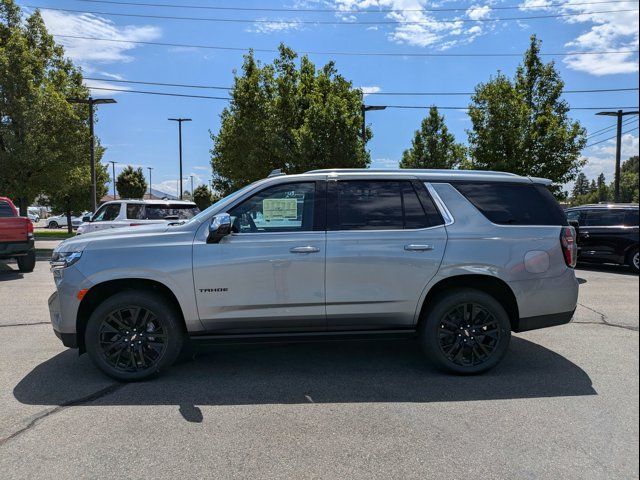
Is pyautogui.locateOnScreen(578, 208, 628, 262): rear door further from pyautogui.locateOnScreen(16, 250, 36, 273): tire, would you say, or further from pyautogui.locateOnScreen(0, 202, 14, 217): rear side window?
pyautogui.locateOnScreen(0, 202, 14, 217): rear side window

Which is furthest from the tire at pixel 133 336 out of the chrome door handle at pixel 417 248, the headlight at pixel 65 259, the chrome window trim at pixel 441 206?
the chrome window trim at pixel 441 206

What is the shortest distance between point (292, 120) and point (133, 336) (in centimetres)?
1753

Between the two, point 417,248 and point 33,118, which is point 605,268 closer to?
point 417,248

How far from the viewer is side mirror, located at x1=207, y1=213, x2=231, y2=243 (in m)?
4.25

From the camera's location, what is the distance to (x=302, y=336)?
175 inches

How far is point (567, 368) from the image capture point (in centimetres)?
483

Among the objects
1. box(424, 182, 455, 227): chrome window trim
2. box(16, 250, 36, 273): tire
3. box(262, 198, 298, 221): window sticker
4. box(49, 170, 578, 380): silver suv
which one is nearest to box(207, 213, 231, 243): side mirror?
box(49, 170, 578, 380): silver suv

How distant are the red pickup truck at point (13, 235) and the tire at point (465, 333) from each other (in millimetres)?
10438

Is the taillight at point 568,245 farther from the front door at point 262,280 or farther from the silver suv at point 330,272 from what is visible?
the front door at point 262,280

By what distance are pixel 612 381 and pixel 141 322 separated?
172 inches

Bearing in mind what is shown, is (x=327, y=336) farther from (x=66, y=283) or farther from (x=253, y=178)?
(x=253, y=178)

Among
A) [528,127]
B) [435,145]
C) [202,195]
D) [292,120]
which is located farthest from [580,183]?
[202,195]

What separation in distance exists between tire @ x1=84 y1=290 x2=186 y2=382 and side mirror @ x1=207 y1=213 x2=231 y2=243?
2.45ft

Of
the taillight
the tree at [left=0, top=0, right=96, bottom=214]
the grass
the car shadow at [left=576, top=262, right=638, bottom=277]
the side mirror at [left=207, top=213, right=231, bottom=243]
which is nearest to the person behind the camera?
the side mirror at [left=207, top=213, right=231, bottom=243]
